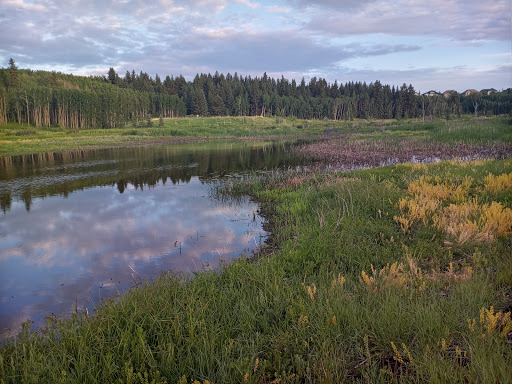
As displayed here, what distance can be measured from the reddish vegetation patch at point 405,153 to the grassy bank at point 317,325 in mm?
Result: 16073

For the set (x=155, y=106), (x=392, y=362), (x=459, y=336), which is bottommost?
(x=392, y=362)

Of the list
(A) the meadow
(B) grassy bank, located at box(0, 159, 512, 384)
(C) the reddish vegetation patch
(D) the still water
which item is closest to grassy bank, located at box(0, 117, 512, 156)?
(C) the reddish vegetation patch

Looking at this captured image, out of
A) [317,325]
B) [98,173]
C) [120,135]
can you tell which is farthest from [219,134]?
[317,325]

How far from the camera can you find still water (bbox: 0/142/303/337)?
7.82 m

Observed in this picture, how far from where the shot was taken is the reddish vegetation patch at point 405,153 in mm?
24469

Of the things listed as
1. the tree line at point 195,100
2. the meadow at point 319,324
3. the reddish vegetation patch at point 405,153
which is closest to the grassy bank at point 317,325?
the meadow at point 319,324

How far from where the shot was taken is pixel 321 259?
7727 mm

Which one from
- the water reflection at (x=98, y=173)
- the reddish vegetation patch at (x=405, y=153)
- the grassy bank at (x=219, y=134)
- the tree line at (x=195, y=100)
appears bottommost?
the water reflection at (x=98, y=173)

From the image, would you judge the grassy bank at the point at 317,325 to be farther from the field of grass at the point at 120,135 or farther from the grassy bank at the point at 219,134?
the field of grass at the point at 120,135

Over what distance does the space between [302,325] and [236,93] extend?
443 ft

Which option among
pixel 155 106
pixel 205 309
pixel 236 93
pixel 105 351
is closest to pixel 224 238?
pixel 205 309

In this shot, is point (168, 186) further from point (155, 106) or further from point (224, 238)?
point (155, 106)

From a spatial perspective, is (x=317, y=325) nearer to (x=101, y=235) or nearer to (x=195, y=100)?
(x=101, y=235)

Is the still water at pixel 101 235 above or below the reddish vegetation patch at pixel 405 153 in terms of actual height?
below
